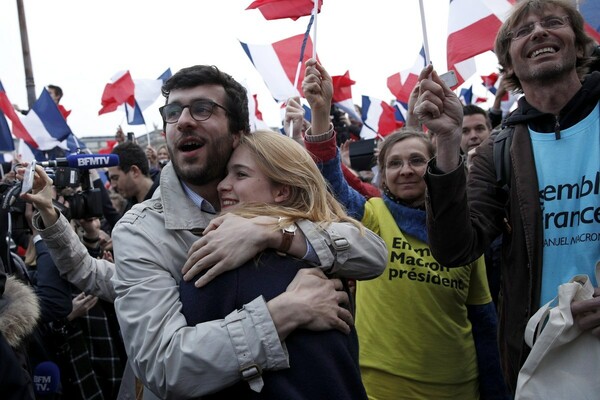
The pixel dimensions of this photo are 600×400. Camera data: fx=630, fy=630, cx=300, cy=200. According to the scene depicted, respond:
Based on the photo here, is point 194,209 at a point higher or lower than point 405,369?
higher

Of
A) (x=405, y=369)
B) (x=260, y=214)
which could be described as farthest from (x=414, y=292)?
(x=260, y=214)

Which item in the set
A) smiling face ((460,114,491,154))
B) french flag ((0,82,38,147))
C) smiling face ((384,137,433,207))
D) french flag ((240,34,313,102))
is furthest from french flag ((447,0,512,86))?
french flag ((0,82,38,147))

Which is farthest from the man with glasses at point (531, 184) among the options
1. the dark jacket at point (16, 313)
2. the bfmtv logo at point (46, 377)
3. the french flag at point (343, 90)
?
the french flag at point (343, 90)

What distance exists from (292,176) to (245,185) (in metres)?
0.16

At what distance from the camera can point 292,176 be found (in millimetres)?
2064

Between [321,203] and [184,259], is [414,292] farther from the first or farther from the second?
[184,259]

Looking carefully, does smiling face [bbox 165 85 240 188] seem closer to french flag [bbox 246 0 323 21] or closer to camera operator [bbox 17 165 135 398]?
camera operator [bbox 17 165 135 398]

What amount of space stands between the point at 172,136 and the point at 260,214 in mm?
509

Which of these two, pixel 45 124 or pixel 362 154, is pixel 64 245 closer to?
pixel 362 154

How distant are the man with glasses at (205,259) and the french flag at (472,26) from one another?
241 centimetres

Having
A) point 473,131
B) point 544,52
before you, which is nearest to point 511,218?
point 544,52

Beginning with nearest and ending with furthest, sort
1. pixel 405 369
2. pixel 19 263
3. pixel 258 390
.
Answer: pixel 258 390 → pixel 405 369 → pixel 19 263

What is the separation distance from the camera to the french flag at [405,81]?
7323 mm

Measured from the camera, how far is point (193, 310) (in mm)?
1741
